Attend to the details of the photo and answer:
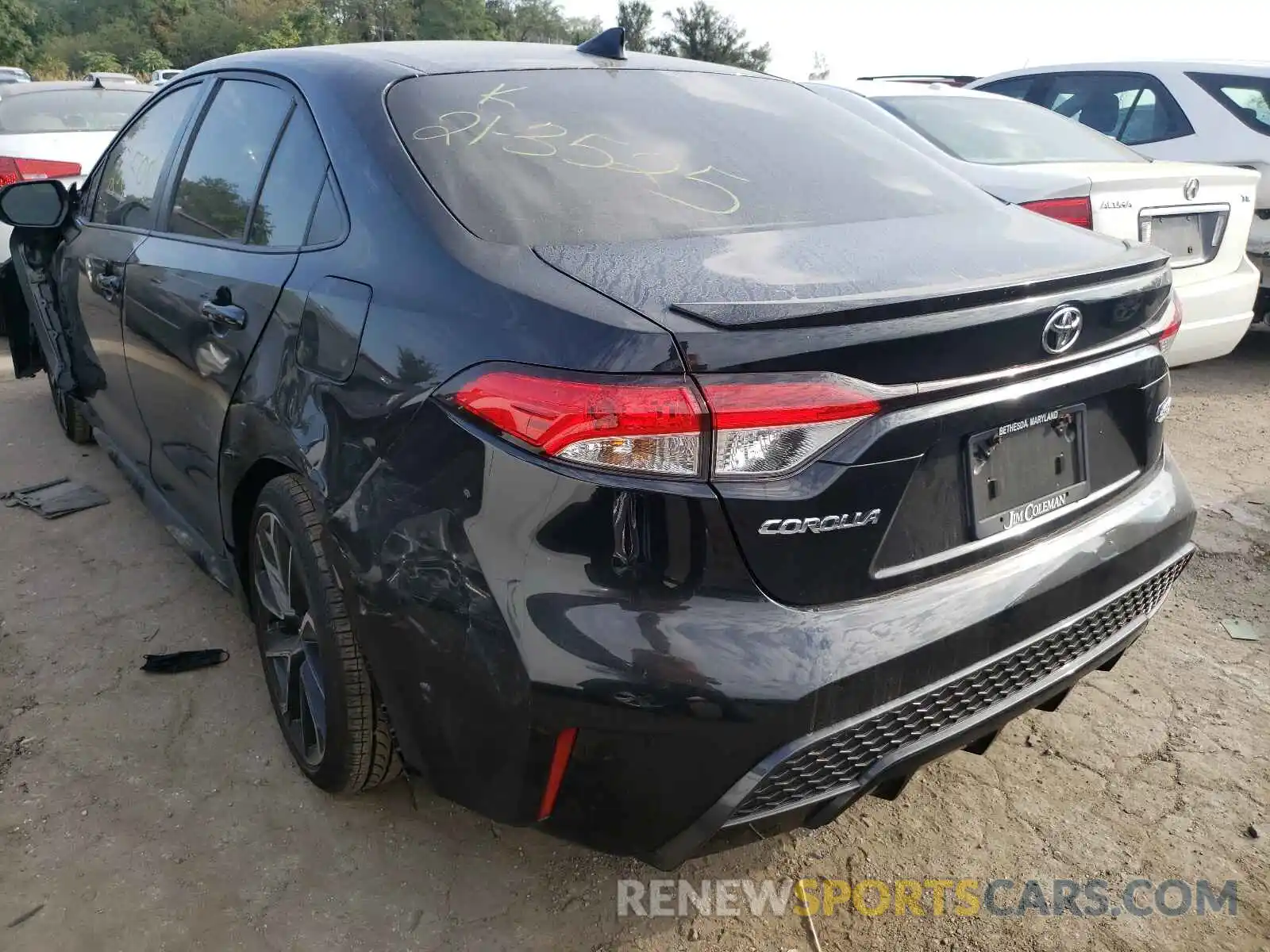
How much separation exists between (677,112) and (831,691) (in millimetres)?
1469

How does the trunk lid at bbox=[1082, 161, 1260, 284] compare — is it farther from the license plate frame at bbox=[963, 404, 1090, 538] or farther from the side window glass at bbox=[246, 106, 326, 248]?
the side window glass at bbox=[246, 106, 326, 248]

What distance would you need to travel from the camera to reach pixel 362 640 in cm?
184

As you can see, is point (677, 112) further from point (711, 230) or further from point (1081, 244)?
point (1081, 244)

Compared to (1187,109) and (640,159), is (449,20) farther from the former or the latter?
(640,159)

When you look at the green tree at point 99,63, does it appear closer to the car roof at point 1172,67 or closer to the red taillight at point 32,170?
the red taillight at point 32,170

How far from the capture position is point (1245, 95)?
229 inches

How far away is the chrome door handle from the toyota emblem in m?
1.68

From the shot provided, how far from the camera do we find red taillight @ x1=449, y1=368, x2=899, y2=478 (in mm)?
1425

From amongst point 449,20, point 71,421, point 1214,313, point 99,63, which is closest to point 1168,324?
point 1214,313

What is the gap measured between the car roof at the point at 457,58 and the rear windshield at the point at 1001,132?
255cm

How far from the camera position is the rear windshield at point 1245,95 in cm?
575

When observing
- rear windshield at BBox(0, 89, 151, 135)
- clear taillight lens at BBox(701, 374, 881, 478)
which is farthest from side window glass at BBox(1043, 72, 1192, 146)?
rear windshield at BBox(0, 89, 151, 135)

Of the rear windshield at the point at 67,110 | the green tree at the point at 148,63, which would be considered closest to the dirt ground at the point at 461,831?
the rear windshield at the point at 67,110

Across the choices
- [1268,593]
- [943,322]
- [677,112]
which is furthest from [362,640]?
[1268,593]
